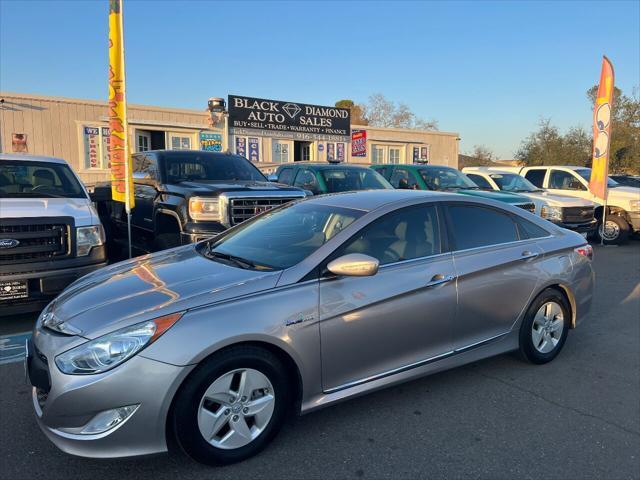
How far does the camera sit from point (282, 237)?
3.66 m

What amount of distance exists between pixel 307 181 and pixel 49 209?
16.4 ft

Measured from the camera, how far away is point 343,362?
3090 mm

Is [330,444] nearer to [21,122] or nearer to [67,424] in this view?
[67,424]

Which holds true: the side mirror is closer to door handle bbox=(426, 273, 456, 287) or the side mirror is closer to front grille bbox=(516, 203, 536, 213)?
door handle bbox=(426, 273, 456, 287)

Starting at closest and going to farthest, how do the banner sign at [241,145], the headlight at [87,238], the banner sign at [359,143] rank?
the headlight at [87,238]
the banner sign at [241,145]
the banner sign at [359,143]

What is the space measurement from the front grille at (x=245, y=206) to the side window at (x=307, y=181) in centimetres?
244

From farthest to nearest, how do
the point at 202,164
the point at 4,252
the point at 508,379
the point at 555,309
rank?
the point at 202,164, the point at 4,252, the point at 555,309, the point at 508,379

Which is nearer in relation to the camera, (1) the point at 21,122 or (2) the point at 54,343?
(2) the point at 54,343

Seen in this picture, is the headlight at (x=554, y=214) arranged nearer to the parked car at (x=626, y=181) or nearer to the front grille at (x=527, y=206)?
the front grille at (x=527, y=206)

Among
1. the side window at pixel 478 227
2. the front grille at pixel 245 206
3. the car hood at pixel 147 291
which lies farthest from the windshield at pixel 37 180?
the side window at pixel 478 227

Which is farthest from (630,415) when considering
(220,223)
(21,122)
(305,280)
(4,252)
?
(21,122)

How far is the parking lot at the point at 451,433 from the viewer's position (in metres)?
2.75

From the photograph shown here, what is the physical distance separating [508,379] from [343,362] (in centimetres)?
171

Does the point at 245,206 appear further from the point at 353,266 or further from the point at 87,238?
the point at 353,266
